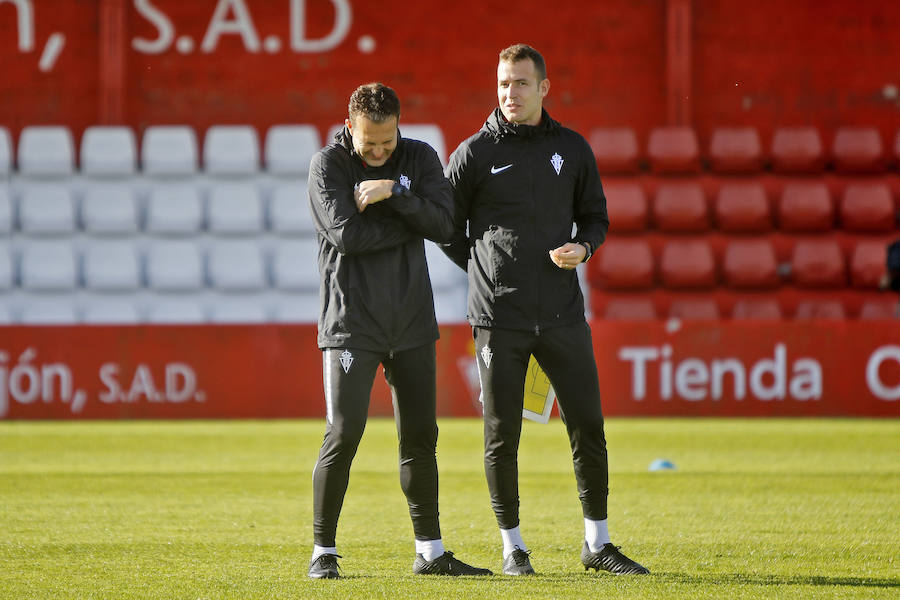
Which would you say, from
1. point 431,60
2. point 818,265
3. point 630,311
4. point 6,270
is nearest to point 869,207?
point 818,265

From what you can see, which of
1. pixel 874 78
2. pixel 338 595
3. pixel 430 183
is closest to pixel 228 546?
pixel 338 595

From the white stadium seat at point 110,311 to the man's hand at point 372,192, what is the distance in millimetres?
8965

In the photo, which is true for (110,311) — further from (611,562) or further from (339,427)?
(611,562)

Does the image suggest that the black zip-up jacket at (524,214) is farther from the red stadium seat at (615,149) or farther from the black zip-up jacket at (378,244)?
the red stadium seat at (615,149)

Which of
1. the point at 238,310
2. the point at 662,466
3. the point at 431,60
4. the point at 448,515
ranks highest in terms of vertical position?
the point at 431,60

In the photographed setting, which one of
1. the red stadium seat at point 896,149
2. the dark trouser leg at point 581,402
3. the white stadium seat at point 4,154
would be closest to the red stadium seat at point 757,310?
the red stadium seat at point 896,149

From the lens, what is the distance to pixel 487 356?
447cm

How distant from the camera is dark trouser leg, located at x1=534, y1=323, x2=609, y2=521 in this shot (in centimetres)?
443

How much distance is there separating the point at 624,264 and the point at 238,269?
3636 millimetres

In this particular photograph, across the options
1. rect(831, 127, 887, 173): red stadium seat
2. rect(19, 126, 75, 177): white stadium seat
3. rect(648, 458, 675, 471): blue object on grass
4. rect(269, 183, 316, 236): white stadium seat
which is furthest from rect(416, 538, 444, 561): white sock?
rect(831, 127, 887, 173): red stadium seat

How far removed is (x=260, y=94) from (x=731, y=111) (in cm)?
487

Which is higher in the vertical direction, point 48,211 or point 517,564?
point 48,211

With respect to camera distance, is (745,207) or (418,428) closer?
(418,428)

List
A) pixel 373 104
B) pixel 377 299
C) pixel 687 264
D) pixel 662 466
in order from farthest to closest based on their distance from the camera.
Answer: pixel 687 264, pixel 662 466, pixel 377 299, pixel 373 104
